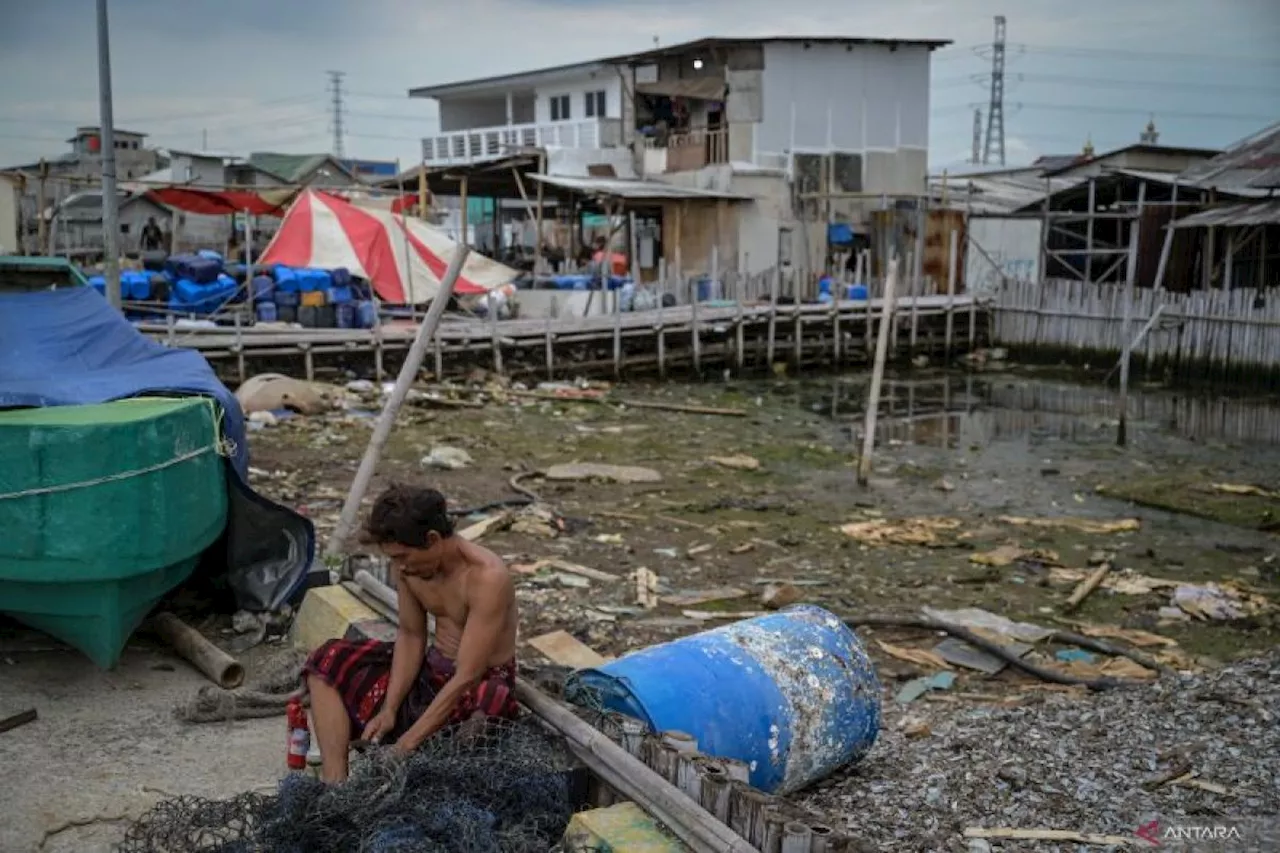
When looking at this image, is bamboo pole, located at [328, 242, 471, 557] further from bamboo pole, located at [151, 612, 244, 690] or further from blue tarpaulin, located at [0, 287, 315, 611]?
bamboo pole, located at [151, 612, 244, 690]

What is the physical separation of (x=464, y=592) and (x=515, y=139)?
120 ft

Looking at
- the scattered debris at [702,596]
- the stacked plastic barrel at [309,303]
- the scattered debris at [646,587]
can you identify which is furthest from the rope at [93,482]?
the stacked plastic barrel at [309,303]

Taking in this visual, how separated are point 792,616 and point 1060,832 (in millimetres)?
1583

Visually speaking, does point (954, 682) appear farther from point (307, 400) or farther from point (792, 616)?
point (307, 400)

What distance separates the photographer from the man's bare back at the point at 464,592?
4371mm

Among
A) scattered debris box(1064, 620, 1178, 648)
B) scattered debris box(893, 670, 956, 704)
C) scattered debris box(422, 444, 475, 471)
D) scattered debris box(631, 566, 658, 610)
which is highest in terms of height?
scattered debris box(422, 444, 475, 471)

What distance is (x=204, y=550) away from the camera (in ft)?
22.1

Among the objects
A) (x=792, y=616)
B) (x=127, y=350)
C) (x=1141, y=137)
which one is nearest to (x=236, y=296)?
(x=127, y=350)

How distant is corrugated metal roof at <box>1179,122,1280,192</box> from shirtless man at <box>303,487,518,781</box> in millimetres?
23278

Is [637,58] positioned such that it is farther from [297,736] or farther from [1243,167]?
[297,736]

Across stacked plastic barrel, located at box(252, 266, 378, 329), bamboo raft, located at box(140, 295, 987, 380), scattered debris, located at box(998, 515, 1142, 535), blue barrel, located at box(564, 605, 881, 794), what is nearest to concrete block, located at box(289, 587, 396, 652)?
blue barrel, located at box(564, 605, 881, 794)

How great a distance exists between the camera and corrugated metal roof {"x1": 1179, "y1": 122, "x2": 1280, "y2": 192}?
2488 centimetres

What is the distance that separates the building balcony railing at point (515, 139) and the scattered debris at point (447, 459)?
20.4 meters

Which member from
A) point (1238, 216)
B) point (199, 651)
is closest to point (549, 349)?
point (1238, 216)
